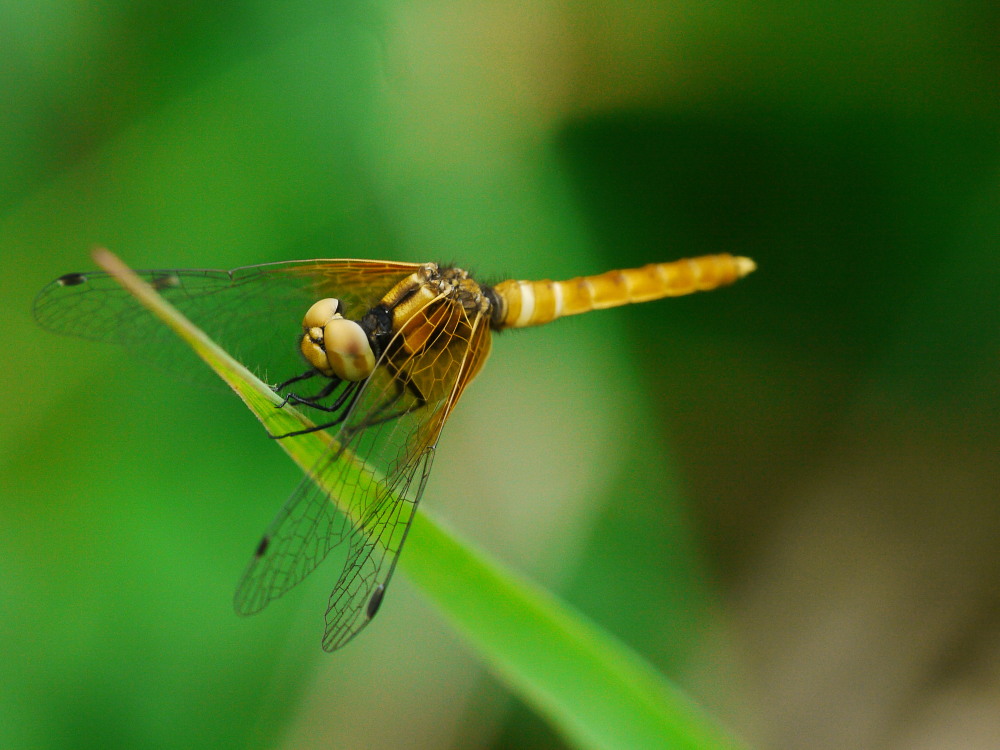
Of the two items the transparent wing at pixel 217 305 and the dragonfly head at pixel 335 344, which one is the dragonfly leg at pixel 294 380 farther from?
the transparent wing at pixel 217 305

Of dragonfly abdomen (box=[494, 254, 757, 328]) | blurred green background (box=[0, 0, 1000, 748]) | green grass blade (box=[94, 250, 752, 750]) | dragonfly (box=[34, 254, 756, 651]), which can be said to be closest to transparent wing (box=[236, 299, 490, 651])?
dragonfly (box=[34, 254, 756, 651])

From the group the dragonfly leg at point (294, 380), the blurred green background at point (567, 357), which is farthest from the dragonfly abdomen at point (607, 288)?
the dragonfly leg at point (294, 380)

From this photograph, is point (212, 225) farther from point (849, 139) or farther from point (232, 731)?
point (849, 139)

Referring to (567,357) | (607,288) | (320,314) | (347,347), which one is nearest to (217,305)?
(320,314)

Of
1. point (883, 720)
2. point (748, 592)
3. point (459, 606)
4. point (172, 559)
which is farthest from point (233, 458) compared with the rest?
point (883, 720)

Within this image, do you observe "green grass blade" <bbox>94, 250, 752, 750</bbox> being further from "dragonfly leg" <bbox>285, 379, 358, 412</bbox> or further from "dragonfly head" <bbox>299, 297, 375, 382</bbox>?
"dragonfly head" <bbox>299, 297, 375, 382</bbox>
